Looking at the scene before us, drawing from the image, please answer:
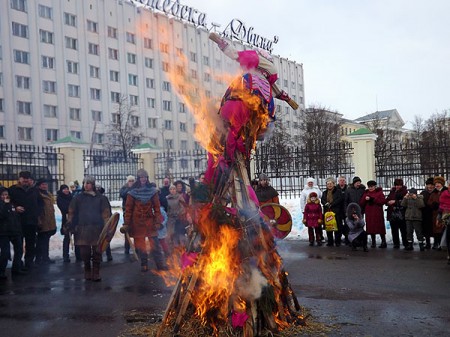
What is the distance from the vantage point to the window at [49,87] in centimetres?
4675

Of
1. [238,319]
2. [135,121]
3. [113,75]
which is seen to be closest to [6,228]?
[238,319]

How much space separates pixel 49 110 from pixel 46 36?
21.2 feet

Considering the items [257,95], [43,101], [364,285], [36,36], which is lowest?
[364,285]

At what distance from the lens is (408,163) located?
60.8ft

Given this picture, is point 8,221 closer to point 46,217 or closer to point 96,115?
point 46,217

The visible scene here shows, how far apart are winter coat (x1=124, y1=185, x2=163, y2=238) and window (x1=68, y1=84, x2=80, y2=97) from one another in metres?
41.7

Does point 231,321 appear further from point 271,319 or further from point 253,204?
point 253,204

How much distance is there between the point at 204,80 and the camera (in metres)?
5.56

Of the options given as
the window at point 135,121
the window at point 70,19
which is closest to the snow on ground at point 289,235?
the window at point 135,121

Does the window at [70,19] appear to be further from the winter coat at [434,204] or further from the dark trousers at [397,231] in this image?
the winter coat at [434,204]

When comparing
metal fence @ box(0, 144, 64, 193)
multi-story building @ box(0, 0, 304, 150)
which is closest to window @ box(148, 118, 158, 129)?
multi-story building @ box(0, 0, 304, 150)

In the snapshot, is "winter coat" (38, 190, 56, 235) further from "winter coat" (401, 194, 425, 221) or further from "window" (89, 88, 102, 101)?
"window" (89, 88, 102, 101)

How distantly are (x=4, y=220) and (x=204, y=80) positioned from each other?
20.1 feet

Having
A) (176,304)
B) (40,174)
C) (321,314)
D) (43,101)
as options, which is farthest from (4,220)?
(43,101)
